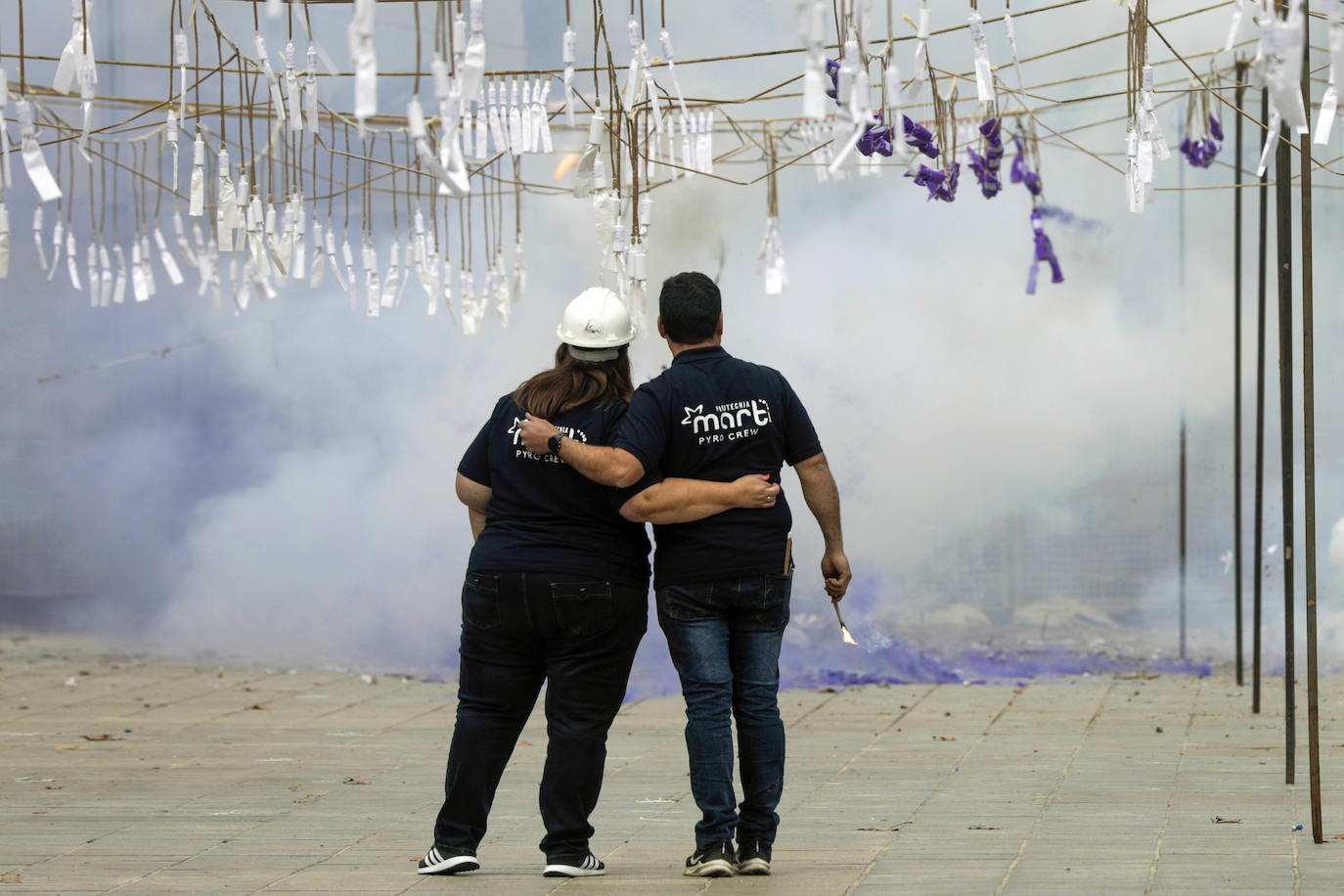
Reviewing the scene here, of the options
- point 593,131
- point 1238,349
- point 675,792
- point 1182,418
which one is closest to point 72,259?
point 593,131

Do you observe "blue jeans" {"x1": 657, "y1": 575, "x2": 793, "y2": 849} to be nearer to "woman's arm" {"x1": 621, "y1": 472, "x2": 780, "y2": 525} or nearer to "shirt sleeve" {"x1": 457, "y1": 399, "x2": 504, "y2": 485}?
"woman's arm" {"x1": 621, "y1": 472, "x2": 780, "y2": 525}

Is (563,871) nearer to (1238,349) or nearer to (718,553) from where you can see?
(718,553)

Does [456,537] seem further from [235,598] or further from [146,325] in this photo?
[146,325]

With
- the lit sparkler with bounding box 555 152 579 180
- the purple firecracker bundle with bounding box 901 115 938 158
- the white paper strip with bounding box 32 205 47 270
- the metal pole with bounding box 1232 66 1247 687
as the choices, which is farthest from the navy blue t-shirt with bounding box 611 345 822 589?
the lit sparkler with bounding box 555 152 579 180

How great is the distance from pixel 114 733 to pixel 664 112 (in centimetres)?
377

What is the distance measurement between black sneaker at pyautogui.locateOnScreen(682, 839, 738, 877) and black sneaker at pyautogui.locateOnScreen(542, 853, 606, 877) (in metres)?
0.25

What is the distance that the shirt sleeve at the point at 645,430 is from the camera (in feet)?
13.0

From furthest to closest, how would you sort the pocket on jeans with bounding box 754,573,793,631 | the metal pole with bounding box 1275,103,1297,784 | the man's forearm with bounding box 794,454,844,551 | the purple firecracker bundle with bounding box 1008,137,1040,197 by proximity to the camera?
the purple firecracker bundle with bounding box 1008,137,1040,197, the metal pole with bounding box 1275,103,1297,784, the man's forearm with bounding box 794,454,844,551, the pocket on jeans with bounding box 754,573,793,631

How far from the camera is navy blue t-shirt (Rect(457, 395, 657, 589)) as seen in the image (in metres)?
4.03

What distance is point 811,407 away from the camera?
28.6 feet

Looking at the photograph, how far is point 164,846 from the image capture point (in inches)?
184

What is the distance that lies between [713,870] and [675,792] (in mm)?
1523

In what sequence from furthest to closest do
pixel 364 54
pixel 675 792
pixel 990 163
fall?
pixel 990 163 → pixel 675 792 → pixel 364 54

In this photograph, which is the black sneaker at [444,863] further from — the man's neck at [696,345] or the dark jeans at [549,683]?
the man's neck at [696,345]
